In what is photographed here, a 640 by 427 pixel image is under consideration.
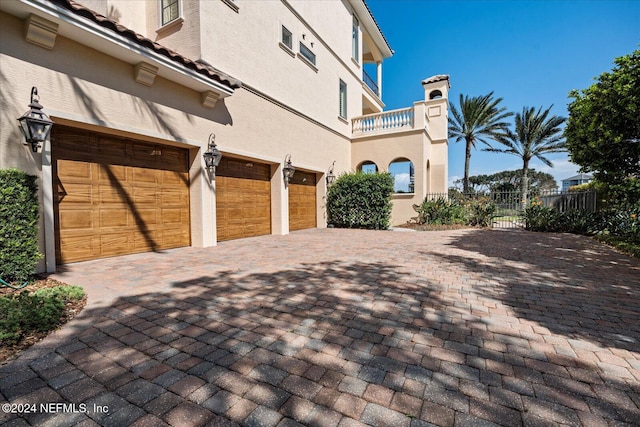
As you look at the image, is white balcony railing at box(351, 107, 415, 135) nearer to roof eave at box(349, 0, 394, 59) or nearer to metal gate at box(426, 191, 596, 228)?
metal gate at box(426, 191, 596, 228)

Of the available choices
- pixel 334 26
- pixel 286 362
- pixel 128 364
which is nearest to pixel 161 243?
pixel 128 364

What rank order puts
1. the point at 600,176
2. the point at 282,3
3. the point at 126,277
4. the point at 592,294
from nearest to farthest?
the point at 592,294
the point at 126,277
the point at 600,176
the point at 282,3

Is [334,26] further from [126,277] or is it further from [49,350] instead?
[49,350]

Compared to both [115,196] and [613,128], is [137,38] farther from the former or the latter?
[613,128]

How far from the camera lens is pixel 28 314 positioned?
8.82 ft

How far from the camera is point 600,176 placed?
26.9 ft

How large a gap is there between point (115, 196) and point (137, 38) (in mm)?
3043

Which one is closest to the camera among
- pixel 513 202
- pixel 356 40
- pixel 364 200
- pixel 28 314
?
pixel 28 314

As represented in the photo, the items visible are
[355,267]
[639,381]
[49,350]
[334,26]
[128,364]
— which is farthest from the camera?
[334,26]

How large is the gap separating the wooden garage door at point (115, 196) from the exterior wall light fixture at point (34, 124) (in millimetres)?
708

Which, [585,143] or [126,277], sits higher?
[585,143]

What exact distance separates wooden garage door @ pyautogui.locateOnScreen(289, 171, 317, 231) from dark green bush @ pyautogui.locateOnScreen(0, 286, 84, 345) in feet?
27.2

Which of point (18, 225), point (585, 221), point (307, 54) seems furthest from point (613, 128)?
point (18, 225)

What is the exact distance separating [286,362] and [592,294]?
13.9ft
